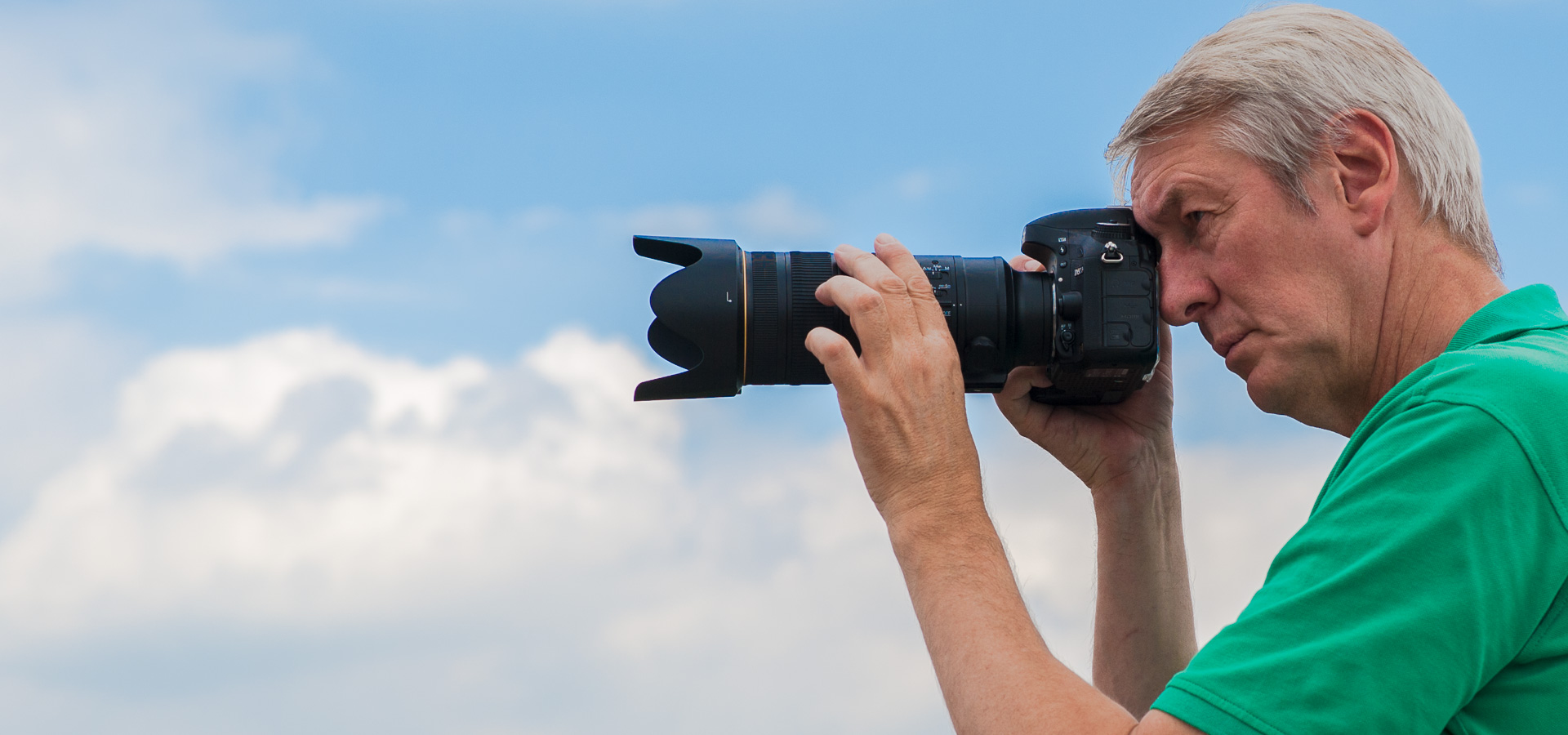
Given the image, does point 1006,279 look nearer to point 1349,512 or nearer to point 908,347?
point 908,347

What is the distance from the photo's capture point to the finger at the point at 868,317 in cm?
249

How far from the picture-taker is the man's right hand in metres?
3.18

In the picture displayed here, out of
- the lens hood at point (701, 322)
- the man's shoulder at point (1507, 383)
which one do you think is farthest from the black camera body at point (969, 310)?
the man's shoulder at point (1507, 383)

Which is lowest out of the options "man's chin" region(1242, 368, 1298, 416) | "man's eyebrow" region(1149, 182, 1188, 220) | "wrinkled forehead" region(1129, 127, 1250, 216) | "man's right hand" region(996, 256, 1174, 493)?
"man's right hand" region(996, 256, 1174, 493)

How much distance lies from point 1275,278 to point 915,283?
2.23 feet

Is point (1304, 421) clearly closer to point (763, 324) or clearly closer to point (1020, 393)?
point (1020, 393)

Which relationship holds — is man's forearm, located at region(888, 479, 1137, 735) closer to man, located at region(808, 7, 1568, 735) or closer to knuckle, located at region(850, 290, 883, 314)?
man, located at region(808, 7, 1568, 735)

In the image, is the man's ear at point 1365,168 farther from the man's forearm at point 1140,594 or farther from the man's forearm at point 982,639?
the man's forearm at point 1140,594

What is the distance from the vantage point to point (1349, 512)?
Answer: 1834 mm

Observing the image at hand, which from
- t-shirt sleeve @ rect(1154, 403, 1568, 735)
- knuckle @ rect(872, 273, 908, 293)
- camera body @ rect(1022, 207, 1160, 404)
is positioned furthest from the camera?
camera body @ rect(1022, 207, 1160, 404)

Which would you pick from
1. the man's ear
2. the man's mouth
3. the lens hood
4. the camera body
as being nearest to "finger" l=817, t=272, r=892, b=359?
the lens hood

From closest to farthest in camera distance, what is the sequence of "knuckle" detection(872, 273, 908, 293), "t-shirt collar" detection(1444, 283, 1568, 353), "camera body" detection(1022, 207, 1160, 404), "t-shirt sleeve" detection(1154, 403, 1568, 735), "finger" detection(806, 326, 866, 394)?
"t-shirt sleeve" detection(1154, 403, 1568, 735) < "t-shirt collar" detection(1444, 283, 1568, 353) < "finger" detection(806, 326, 866, 394) < "knuckle" detection(872, 273, 908, 293) < "camera body" detection(1022, 207, 1160, 404)

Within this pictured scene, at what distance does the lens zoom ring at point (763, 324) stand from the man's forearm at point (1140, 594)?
0.97 metres

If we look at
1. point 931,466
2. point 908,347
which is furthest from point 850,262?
point 931,466
